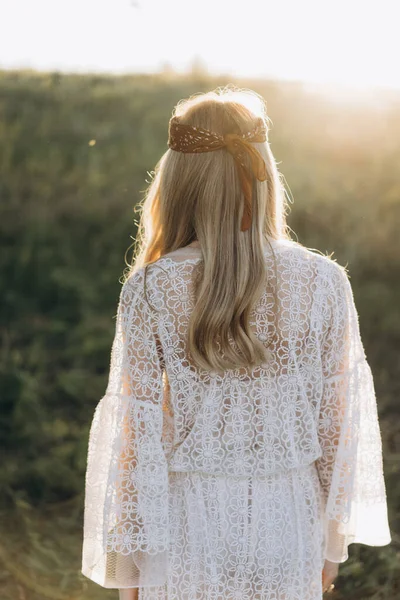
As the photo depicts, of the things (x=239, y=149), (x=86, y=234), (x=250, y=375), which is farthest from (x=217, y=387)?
(x=86, y=234)

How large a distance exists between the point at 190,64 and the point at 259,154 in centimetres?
564

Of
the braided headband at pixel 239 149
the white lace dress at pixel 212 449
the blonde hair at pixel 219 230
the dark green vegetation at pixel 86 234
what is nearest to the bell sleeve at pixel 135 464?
the white lace dress at pixel 212 449

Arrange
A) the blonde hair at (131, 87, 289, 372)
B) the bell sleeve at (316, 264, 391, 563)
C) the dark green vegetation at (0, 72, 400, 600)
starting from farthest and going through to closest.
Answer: the dark green vegetation at (0, 72, 400, 600) < the bell sleeve at (316, 264, 391, 563) < the blonde hair at (131, 87, 289, 372)

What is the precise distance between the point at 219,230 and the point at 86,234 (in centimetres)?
486

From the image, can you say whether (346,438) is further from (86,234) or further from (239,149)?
(86,234)

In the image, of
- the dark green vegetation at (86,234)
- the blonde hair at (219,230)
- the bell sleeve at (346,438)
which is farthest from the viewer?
the dark green vegetation at (86,234)

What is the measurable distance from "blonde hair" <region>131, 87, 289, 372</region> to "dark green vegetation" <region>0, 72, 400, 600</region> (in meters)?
2.38

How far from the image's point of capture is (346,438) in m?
1.91

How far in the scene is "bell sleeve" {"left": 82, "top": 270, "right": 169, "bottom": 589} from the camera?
1.80m

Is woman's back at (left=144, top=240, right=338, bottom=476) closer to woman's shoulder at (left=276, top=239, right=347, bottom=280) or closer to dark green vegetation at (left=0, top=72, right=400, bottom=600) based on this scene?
woman's shoulder at (left=276, top=239, right=347, bottom=280)

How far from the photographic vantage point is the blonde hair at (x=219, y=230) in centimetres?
174

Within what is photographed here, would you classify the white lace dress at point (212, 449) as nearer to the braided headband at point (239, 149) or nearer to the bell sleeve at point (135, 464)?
the bell sleeve at point (135, 464)

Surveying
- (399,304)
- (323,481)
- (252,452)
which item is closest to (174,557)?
(252,452)

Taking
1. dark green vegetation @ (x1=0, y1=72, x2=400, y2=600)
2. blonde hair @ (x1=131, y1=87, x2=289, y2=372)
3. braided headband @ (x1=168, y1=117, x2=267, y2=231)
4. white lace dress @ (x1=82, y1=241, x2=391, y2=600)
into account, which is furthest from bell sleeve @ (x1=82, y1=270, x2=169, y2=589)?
dark green vegetation @ (x1=0, y1=72, x2=400, y2=600)
